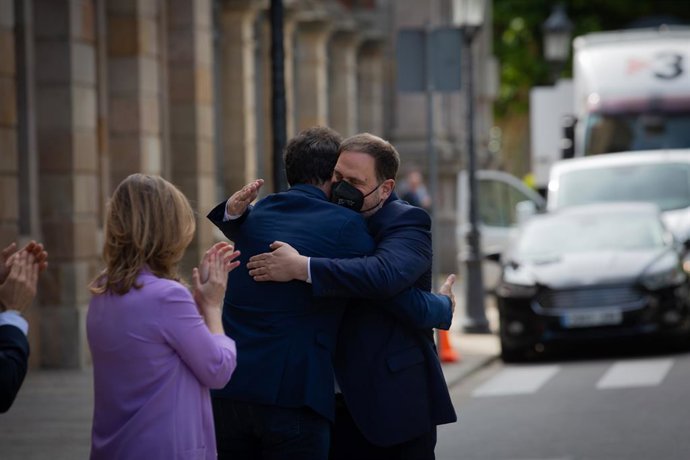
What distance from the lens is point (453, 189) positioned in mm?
33656

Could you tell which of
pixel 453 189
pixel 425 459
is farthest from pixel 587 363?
pixel 453 189

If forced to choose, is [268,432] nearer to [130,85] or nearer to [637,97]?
[130,85]

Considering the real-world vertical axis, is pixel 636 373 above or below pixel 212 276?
below

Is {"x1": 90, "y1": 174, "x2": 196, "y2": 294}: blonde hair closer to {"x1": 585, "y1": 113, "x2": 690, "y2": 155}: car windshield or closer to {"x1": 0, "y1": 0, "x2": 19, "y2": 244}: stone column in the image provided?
{"x1": 0, "y1": 0, "x2": 19, "y2": 244}: stone column

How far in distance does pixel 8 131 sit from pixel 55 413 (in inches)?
128

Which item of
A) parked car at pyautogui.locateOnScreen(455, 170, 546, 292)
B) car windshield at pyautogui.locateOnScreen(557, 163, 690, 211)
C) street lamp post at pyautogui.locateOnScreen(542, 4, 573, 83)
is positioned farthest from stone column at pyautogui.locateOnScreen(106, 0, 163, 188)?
street lamp post at pyautogui.locateOnScreen(542, 4, 573, 83)

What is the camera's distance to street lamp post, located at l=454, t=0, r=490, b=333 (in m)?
19.0

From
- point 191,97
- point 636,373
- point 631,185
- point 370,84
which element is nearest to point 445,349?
point 636,373

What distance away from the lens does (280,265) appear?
5277 millimetres

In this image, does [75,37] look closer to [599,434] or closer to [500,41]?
[599,434]

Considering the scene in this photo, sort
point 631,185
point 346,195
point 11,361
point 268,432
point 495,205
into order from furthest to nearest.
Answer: point 495,205
point 631,185
point 346,195
point 268,432
point 11,361

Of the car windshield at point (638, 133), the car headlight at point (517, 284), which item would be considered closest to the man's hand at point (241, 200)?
the car headlight at point (517, 284)

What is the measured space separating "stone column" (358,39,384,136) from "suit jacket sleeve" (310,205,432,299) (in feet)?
89.1

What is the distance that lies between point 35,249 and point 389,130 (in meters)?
29.5
